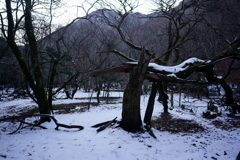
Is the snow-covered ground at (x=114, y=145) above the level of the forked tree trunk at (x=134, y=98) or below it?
below

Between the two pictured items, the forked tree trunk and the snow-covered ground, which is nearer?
the snow-covered ground

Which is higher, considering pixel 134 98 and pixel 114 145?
pixel 134 98

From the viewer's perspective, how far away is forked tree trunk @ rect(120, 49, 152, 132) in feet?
16.8

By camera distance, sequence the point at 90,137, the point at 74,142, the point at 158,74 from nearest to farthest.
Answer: the point at 74,142 < the point at 90,137 < the point at 158,74

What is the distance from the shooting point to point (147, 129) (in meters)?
5.44

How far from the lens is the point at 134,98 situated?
5176mm

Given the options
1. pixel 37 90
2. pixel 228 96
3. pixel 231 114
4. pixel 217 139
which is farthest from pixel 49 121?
pixel 231 114

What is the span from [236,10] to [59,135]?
10.8 metres

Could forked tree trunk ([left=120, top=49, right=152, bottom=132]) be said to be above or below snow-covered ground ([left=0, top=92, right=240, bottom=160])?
above

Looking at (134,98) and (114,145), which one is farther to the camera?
(134,98)

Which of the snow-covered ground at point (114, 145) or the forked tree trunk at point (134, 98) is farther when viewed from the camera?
the forked tree trunk at point (134, 98)

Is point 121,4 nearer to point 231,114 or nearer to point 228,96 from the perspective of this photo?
point 228,96

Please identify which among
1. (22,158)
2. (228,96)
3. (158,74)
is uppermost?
(158,74)

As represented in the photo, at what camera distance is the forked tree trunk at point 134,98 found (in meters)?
5.13
